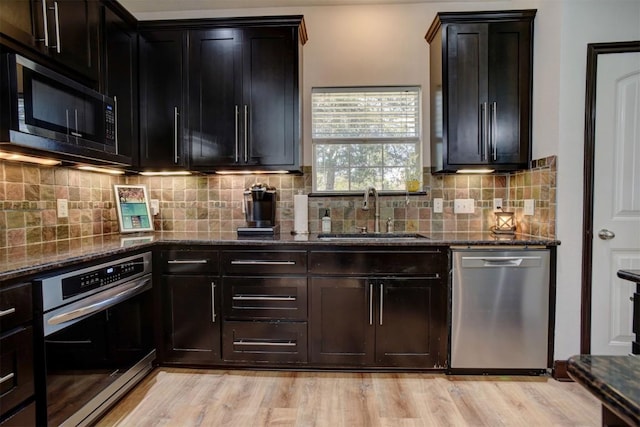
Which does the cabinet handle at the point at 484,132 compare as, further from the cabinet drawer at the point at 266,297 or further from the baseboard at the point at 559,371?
the cabinet drawer at the point at 266,297

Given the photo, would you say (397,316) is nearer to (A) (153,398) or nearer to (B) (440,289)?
(B) (440,289)

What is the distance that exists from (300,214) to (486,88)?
5.68 ft

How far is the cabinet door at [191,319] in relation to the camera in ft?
7.51

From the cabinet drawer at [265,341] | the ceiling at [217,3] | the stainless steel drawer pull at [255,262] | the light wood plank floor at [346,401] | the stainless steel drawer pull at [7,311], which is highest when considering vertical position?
the ceiling at [217,3]

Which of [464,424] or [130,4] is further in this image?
[130,4]

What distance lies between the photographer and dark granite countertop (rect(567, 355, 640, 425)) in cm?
50

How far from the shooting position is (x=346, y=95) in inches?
114

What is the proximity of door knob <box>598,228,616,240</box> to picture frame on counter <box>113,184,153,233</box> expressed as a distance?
11.1 ft

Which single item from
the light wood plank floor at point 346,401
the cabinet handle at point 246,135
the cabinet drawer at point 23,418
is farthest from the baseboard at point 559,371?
the cabinet drawer at point 23,418

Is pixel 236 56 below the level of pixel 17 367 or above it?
above

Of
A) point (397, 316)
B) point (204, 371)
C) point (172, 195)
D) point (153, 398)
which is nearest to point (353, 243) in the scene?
point (397, 316)

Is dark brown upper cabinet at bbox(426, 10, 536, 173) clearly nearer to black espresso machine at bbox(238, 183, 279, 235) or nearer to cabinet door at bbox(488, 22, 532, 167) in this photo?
cabinet door at bbox(488, 22, 532, 167)

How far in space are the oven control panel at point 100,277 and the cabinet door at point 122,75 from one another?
85cm

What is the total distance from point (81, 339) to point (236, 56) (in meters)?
2.12
